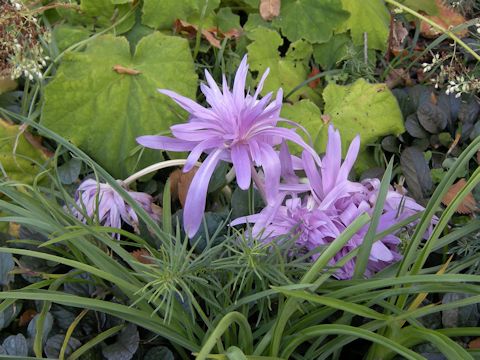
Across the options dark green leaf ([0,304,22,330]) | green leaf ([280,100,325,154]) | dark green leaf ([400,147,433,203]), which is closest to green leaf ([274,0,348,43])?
green leaf ([280,100,325,154])

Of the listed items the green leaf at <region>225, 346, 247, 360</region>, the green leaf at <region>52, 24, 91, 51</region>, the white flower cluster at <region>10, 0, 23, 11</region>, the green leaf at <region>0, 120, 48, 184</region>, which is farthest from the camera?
the green leaf at <region>52, 24, 91, 51</region>

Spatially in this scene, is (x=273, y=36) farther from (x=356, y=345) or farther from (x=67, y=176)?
(x=356, y=345)

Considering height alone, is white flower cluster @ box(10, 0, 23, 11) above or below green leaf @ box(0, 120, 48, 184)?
above

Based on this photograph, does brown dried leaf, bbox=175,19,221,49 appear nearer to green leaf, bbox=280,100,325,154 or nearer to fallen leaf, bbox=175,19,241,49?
fallen leaf, bbox=175,19,241,49

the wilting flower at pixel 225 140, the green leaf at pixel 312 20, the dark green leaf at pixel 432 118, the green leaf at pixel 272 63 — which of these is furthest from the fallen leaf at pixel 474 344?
the green leaf at pixel 312 20

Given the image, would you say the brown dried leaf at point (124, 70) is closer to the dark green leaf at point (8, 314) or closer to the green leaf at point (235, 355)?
the dark green leaf at point (8, 314)

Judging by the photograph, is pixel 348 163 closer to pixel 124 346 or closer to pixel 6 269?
pixel 124 346

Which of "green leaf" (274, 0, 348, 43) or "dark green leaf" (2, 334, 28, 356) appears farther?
"green leaf" (274, 0, 348, 43)
